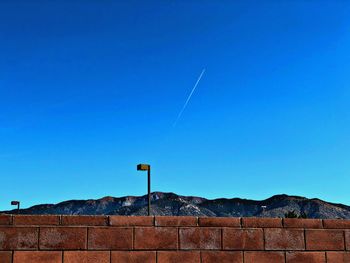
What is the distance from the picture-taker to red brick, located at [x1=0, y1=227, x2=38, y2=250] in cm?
663

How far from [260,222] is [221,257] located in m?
0.78

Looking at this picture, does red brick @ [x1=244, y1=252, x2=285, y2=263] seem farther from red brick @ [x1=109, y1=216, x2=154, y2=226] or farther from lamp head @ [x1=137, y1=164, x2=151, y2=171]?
lamp head @ [x1=137, y1=164, x2=151, y2=171]

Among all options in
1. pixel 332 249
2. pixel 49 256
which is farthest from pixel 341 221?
pixel 49 256

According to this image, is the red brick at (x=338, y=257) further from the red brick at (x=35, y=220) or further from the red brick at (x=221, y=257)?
the red brick at (x=35, y=220)

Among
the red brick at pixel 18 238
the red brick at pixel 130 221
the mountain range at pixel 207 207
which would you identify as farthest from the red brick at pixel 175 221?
the mountain range at pixel 207 207

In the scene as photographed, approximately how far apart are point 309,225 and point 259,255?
2.95 ft

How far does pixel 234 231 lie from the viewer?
23.3 ft

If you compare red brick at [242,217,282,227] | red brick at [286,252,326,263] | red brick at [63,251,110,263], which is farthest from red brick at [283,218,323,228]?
red brick at [63,251,110,263]

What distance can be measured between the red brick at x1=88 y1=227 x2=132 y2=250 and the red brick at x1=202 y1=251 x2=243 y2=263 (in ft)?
3.63

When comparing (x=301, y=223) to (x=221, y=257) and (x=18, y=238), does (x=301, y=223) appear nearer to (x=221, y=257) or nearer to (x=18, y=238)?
(x=221, y=257)

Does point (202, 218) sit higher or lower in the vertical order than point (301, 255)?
higher

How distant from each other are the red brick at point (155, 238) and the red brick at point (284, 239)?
4.61ft

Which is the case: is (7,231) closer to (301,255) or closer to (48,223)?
(48,223)

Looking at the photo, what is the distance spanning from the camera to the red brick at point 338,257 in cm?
725
